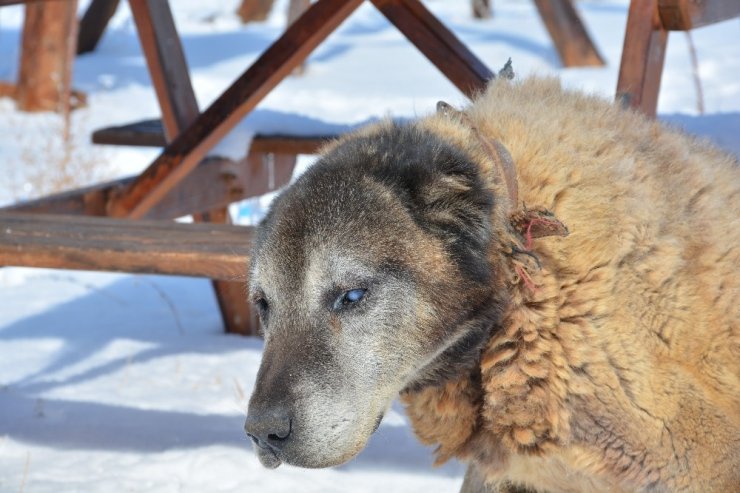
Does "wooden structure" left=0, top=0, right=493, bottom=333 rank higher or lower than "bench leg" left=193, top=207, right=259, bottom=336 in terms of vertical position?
higher

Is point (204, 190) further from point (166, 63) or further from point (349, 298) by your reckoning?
point (349, 298)

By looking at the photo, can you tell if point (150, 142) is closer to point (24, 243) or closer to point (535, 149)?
point (24, 243)

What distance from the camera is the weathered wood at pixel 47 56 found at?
9508 millimetres

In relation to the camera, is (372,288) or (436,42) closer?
(372,288)

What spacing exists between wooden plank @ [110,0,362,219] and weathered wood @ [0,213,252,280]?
1095 mm

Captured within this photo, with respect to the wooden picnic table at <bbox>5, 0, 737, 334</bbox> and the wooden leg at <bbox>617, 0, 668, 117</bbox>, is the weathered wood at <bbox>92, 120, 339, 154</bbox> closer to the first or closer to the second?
the wooden picnic table at <bbox>5, 0, 737, 334</bbox>

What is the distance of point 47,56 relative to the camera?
9.86 metres

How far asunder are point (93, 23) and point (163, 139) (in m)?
6.68

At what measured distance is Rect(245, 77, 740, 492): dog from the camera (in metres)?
2.22

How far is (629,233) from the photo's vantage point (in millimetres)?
2316

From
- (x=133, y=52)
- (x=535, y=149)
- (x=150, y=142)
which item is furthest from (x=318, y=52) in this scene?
(x=535, y=149)

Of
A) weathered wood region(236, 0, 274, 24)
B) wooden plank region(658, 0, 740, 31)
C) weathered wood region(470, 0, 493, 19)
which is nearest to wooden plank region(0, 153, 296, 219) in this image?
wooden plank region(658, 0, 740, 31)

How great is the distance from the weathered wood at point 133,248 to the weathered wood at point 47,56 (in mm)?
6034

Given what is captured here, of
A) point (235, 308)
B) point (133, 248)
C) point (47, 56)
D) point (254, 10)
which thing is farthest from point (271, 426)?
point (254, 10)
